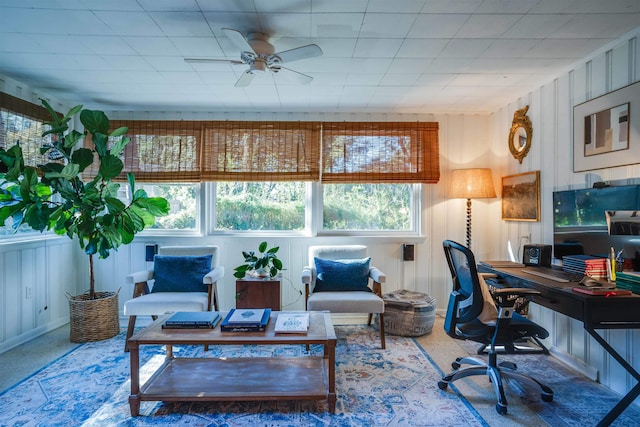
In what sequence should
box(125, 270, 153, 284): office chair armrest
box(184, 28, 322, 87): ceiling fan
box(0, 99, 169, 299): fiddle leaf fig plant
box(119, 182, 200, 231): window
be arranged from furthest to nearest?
box(119, 182, 200, 231): window → box(125, 270, 153, 284): office chair armrest → box(0, 99, 169, 299): fiddle leaf fig plant → box(184, 28, 322, 87): ceiling fan

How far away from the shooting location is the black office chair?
2.06 m

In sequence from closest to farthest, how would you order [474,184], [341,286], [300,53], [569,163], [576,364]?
[300,53] < [576,364] < [569,163] < [341,286] < [474,184]

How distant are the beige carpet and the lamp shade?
1432mm

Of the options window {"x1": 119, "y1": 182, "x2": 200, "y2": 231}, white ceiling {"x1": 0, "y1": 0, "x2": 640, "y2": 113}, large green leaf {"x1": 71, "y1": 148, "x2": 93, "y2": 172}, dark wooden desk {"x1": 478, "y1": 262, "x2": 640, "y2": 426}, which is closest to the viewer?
dark wooden desk {"x1": 478, "y1": 262, "x2": 640, "y2": 426}

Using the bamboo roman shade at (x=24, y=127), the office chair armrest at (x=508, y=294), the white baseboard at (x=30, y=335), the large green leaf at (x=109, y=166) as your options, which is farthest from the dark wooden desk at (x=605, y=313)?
Answer: the white baseboard at (x=30, y=335)

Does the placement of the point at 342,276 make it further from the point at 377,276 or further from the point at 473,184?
the point at 473,184

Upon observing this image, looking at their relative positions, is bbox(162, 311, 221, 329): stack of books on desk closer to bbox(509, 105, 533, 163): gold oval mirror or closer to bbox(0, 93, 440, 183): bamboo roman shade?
bbox(0, 93, 440, 183): bamboo roman shade

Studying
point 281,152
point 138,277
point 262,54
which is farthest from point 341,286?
point 262,54

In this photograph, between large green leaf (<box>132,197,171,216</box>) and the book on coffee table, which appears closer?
the book on coffee table

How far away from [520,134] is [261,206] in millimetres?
2741

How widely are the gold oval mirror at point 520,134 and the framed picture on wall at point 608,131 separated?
1.80 feet


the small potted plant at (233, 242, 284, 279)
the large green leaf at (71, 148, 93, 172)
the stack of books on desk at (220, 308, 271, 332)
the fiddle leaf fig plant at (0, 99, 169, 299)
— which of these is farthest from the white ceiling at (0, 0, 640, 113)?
the stack of books on desk at (220, 308, 271, 332)

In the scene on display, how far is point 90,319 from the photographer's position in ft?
10.2

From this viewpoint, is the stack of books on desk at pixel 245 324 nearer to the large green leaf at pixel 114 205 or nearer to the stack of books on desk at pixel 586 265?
the large green leaf at pixel 114 205
